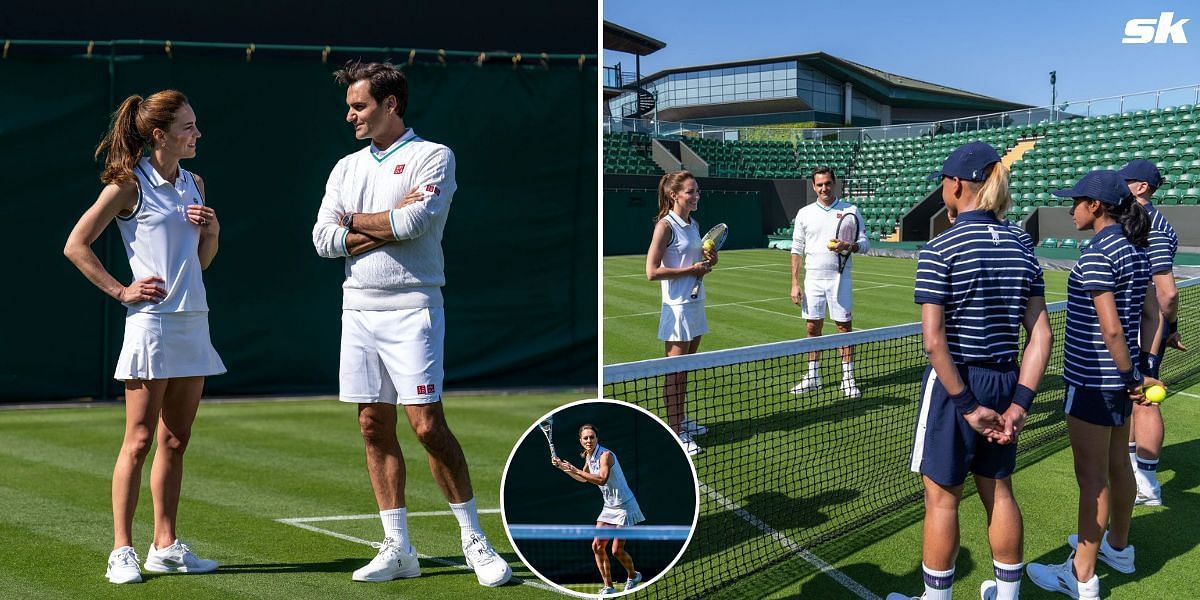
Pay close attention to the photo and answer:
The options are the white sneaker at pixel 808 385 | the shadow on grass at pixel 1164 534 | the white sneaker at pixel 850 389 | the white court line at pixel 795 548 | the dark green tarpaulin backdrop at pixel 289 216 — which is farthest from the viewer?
the dark green tarpaulin backdrop at pixel 289 216

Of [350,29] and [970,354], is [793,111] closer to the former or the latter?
[350,29]

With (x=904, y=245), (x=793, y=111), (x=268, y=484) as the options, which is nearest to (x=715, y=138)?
(x=904, y=245)

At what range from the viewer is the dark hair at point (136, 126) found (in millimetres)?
4059

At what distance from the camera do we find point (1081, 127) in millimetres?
29703

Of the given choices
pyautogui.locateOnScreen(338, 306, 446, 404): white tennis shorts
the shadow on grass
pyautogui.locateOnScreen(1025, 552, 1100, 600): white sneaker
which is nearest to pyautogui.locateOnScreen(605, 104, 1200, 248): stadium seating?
the shadow on grass

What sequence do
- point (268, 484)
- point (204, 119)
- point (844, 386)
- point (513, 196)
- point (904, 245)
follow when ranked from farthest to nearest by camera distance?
point (904, 245) < point (513, 196) < point (204, 119) < point (844, 386) < point (268, 484)

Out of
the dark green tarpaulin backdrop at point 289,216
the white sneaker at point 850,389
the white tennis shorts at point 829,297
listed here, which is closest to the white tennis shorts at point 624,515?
the white sneaker at point 850,389

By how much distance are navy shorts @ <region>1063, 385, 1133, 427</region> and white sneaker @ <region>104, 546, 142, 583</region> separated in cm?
396

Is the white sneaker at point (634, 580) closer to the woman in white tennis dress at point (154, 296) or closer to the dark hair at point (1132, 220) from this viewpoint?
the woman in white tennis dress at point (154, 296)

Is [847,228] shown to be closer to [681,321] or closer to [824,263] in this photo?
[824,263]

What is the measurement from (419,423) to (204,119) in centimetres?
575

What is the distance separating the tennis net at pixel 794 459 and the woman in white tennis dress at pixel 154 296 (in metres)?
1.85

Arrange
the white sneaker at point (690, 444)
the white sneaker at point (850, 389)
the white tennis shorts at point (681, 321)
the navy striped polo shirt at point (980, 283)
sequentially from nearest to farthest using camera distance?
the navy striped polo shirt at point (980, 283)
the white sneaker at point (690, 444)
the white tennis shorts at point (681, 321)
the white sneaker at point (850, 389)

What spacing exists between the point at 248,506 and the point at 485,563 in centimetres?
190
